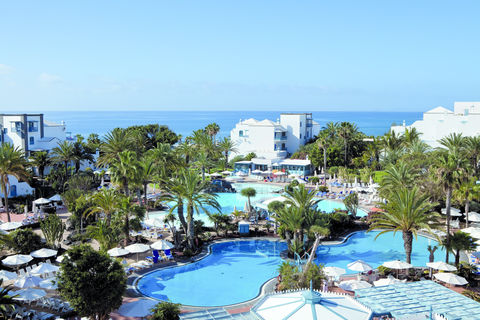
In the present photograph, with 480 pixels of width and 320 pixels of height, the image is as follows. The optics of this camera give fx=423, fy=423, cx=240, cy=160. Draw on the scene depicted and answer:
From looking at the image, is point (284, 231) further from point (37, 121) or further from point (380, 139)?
point (37, 121)

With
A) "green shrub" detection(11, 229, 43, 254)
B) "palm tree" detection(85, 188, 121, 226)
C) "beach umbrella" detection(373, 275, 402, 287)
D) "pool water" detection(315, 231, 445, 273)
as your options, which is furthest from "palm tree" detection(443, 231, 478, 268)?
"green shrub" detection(11, 229, 43, 254)

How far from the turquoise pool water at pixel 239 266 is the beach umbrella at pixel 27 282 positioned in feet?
15.4

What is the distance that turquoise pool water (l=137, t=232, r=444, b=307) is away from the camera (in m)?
20.9

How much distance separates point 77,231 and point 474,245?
23.9m

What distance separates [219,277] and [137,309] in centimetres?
733

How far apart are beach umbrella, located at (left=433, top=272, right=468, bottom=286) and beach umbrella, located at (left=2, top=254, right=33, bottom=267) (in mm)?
20063

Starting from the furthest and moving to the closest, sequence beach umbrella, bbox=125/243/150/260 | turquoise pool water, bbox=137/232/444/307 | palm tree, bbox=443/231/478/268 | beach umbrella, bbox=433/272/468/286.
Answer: beach umbrella, bbox=125/243/150/260 < palm tree, bbox=443/231/478/268 < turquoise pool water, bbox=137/232/444/307 < beach umbrella, bbox=433/272/468/286

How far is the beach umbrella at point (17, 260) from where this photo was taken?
21078 millimetres

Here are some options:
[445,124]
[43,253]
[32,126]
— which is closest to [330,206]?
[445,124]

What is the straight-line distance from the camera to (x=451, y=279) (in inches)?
760

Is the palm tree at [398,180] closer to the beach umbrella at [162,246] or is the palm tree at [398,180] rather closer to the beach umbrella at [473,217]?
the beach umbrella at [473,217]

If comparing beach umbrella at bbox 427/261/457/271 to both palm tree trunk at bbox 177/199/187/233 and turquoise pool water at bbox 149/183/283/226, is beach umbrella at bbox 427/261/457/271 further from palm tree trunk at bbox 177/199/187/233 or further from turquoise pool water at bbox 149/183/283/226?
turquoise pool water at bbox 149/183/283/226

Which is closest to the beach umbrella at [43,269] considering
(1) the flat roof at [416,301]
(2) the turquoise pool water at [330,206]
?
(1) the flat roof at [416,301]

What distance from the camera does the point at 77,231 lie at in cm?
2845
